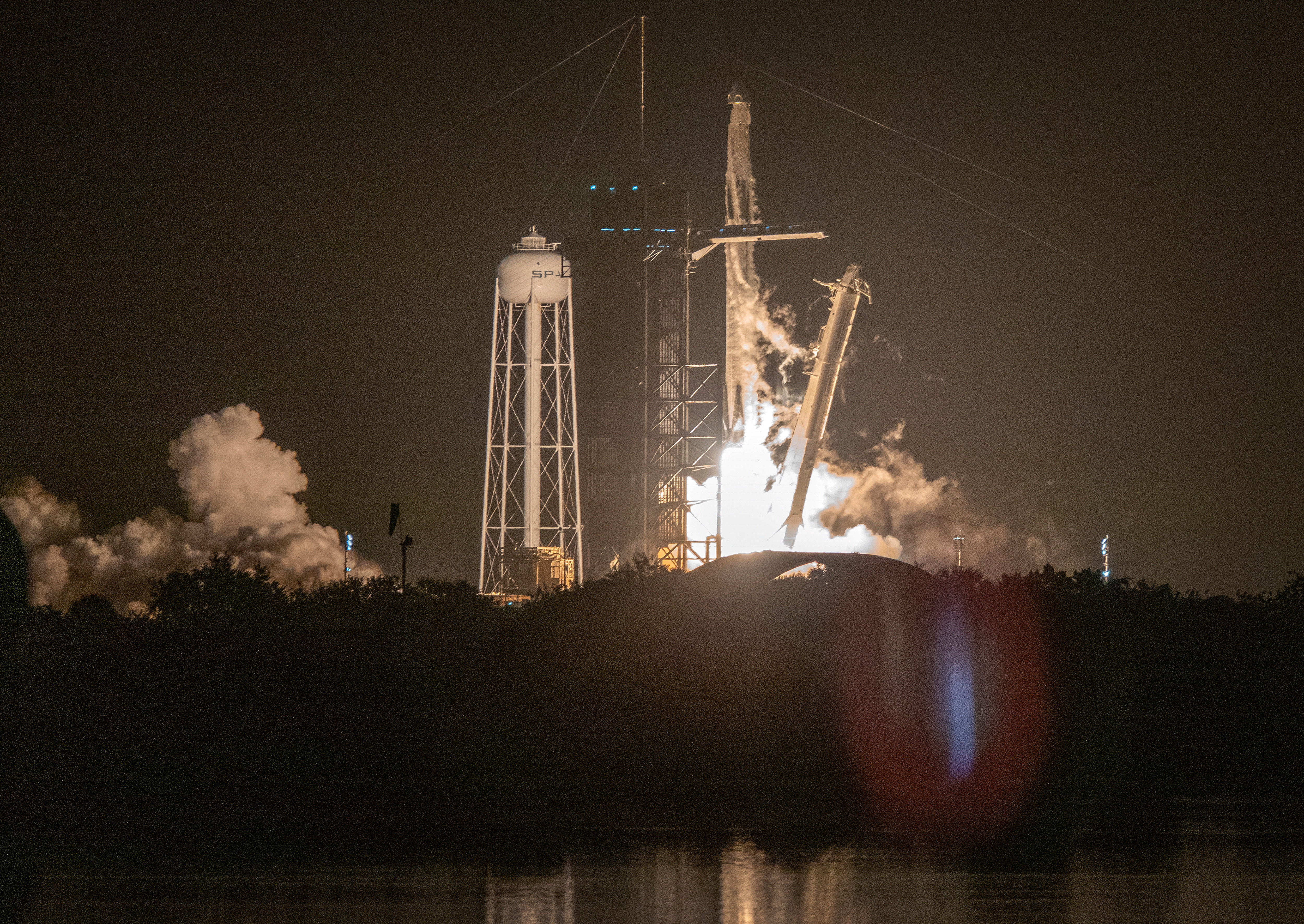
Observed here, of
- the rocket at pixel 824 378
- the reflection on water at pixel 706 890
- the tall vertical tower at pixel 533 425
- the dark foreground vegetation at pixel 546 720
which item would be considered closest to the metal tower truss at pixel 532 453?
the tall vertical tower at pixel 533 425

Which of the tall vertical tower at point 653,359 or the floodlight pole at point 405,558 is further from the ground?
the tall vertical tower at point 653,359

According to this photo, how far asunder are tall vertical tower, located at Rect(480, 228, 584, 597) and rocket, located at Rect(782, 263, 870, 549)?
8.30 meters

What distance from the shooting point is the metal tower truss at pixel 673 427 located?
50531 millimetres

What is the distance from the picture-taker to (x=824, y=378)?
154ft

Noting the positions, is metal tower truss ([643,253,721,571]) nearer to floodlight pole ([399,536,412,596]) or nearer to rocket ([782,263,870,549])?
rocket ([782,263,870,549])

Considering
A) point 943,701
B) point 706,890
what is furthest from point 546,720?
point 706,890

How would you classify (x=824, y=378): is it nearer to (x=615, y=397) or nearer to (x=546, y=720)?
(x=615, y=397)

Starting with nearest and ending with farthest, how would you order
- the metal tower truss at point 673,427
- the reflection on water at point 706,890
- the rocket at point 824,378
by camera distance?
the reflection on water at point 706,890 → the rocket at point 824,378 → the metal tower truss at point 673,427

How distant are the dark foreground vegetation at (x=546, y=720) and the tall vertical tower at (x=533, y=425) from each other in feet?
89.9

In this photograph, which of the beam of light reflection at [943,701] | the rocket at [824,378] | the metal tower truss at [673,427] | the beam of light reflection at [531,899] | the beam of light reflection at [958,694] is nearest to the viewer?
the beam of light reflection at [531,899]

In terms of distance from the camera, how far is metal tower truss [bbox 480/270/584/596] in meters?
51.2

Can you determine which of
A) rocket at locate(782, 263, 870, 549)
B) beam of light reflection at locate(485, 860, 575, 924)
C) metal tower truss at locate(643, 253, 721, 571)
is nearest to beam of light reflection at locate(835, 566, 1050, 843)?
beam of light reflection at locate(485, 860, 575, 924)

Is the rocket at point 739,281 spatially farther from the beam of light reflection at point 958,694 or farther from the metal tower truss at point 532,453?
the beam of light reflection at point 958,694

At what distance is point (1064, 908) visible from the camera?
11.7 meters
